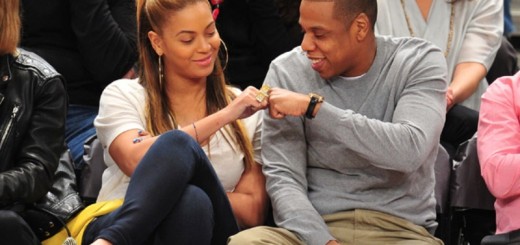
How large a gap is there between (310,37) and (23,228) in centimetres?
108

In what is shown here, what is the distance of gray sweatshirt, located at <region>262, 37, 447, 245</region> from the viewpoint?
11.5 ft

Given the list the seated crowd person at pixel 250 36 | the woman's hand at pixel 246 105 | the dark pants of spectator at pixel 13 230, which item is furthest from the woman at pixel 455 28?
the dark pants of spectator at pixel 13 230

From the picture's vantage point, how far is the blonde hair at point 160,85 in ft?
12.5

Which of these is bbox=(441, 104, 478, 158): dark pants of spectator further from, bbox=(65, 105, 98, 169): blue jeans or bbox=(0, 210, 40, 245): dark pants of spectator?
bbox=(0, 210, 40, 245): dark pants of spectator

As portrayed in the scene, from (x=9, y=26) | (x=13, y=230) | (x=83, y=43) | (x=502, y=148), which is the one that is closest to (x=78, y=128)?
(x=83, y=43)

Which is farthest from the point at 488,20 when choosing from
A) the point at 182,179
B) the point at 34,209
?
the point at 34,209

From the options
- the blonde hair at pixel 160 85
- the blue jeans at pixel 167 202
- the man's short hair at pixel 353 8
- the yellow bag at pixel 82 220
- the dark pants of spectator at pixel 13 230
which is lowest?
the yellow bag at pixel 82 220

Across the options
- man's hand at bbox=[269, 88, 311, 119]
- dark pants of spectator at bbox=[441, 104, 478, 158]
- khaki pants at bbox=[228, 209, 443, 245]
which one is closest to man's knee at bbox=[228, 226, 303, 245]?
khaki pants at bbox=[228, 209, 443, 245]

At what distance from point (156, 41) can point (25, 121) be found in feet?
1.71

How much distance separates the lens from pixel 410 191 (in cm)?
362

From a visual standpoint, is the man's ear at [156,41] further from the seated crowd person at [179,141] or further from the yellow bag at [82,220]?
the yellow bag at [82,220]

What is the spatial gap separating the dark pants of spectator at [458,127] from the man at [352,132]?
0.55 m

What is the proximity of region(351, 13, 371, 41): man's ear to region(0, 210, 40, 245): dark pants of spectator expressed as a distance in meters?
1.21

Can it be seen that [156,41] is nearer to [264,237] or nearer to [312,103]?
[312,103]
